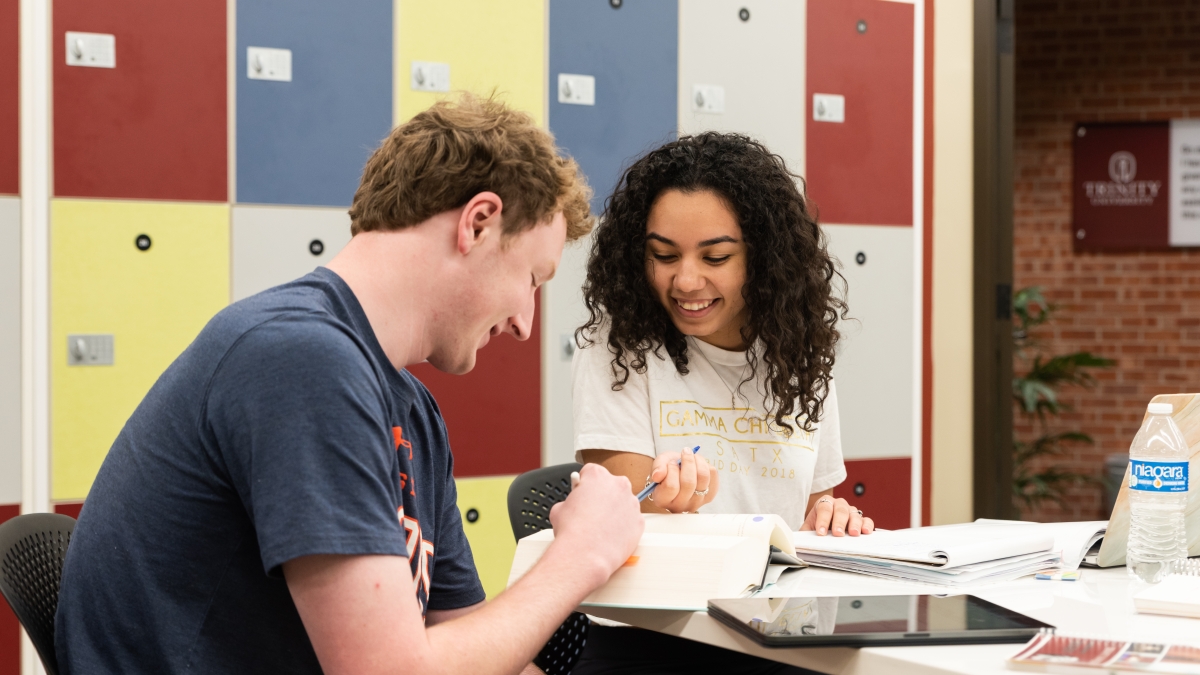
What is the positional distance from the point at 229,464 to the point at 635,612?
0.45 meters

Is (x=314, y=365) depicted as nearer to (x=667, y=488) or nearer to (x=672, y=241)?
(x=667, y=488)

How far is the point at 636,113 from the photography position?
10.5 ft

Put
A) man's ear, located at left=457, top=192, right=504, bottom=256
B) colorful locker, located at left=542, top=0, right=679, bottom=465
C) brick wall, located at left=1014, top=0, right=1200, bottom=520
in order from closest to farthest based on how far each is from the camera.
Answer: man's ear, located at left=457, top=192, right=504, bottom=256, colorful locker, located at left=542, top=0, right=679, bottom=465, brick wall, located at left=1014, top=0, right=1200, bottom=520

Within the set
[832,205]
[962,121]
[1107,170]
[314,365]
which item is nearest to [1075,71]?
[1107,170]

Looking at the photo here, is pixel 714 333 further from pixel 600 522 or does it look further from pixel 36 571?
pixel 36 571

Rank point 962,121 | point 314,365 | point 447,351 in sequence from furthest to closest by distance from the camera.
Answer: point 962,121
point 447,351
point 314,365

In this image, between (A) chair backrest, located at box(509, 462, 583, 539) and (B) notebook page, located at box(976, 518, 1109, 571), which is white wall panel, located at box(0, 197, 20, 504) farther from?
(B) notebook page, located at box(976, 518, 1109, 571)

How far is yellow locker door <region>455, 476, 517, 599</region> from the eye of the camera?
119 inches

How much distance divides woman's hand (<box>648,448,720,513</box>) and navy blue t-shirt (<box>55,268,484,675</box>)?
429 mm

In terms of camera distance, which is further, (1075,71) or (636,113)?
(1075,71)

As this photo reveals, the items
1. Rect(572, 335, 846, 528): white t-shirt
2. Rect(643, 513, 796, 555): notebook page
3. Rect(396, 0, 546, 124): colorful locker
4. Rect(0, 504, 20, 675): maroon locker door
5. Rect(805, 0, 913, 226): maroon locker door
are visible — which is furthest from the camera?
Rect(805, 0, 913, 226): maroon locker door

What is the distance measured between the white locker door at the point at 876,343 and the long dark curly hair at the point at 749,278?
173 cm

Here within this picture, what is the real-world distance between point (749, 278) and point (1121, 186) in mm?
4446

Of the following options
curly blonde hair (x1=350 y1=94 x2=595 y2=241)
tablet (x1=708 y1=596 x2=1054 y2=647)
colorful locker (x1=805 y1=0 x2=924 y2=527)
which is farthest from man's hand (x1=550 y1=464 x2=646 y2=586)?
colorful locker (x1=805 y1=0 x2=924 y2=527)
